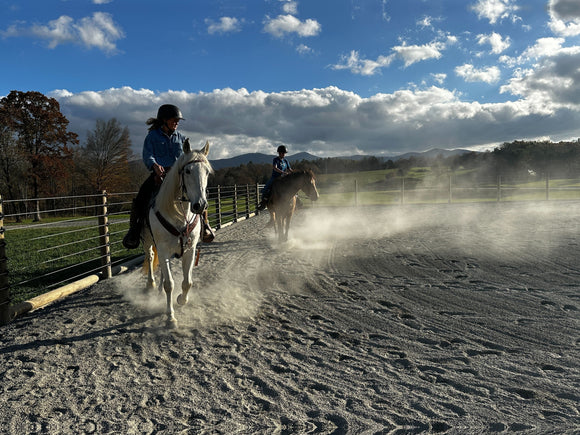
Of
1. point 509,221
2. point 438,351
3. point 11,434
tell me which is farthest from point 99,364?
point 509,221

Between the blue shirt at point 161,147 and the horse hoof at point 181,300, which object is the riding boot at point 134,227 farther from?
the horse hoof at point 181,300

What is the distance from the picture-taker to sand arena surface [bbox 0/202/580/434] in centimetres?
255

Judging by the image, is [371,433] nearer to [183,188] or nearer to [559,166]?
[183,188]

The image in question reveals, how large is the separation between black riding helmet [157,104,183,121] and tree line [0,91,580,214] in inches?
469

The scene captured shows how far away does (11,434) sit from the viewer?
242 centimetres

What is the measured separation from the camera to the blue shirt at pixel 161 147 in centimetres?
471

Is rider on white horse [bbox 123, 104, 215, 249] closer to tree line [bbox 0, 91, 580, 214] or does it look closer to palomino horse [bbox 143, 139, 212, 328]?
palomino horse [bbox 143, 139, 212, 328]

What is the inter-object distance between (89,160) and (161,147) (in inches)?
1354

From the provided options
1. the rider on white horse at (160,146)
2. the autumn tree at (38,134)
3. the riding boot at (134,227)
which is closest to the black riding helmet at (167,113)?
the rider on white horse at (160,146)

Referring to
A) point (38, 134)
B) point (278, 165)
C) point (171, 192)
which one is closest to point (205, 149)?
point (171, 192)

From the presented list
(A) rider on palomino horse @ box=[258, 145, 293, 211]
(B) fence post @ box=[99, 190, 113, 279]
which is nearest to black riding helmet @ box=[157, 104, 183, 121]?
(B) fence post @ box=[99, 190, 113, 279]

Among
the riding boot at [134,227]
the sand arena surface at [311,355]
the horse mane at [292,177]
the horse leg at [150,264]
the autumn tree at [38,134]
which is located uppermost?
the autumn tree at [38,134]

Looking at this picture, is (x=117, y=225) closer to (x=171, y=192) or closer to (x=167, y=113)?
(x=167, y=113)

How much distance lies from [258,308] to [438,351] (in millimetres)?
2252
